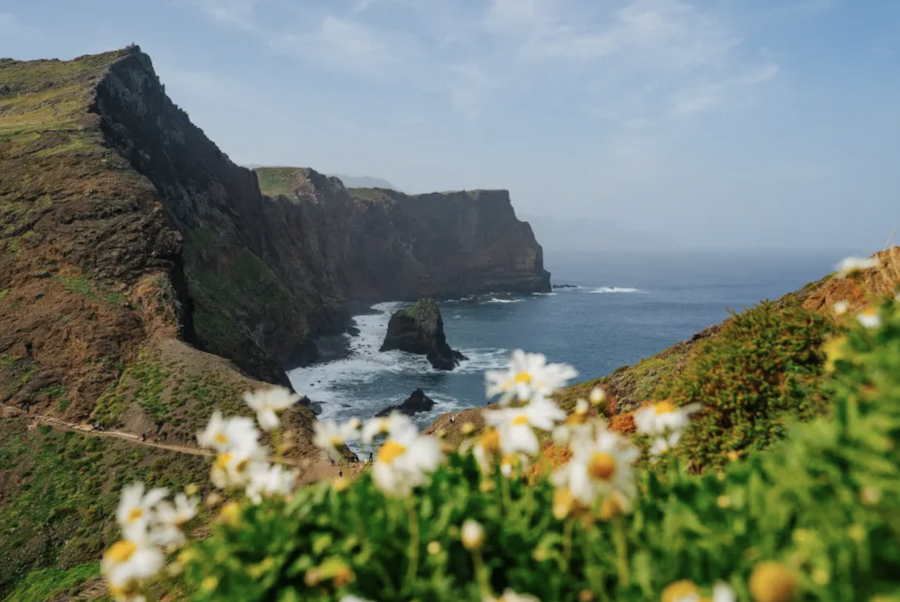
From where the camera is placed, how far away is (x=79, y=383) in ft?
112

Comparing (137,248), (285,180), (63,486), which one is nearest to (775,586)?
(63,486)

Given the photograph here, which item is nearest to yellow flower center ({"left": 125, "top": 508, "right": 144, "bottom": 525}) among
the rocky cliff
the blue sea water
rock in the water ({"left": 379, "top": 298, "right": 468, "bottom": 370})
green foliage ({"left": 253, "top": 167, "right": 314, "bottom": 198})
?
the rocky cliff

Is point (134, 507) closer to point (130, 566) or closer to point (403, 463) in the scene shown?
point (130, 566)

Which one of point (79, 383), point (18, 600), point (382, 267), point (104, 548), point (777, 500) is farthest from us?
point (382, 267)

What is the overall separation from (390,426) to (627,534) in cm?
136

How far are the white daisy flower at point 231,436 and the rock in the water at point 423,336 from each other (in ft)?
248

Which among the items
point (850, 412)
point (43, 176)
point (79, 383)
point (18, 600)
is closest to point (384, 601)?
point (850, 412)

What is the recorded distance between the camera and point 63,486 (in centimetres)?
2670

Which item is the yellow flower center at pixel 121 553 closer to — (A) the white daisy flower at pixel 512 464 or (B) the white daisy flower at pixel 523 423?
(B) the white daisy flower at pixel 523 423

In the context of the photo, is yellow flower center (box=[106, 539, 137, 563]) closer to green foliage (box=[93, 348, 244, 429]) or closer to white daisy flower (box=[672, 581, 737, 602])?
white daisy flower (box=[672, 581, 737, 602])

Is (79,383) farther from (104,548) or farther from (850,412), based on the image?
(850,412)

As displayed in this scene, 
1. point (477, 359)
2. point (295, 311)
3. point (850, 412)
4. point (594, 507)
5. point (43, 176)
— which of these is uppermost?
point (43, 176)

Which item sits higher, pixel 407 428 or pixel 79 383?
pixel 407 428

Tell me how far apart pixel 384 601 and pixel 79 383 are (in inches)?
1565
